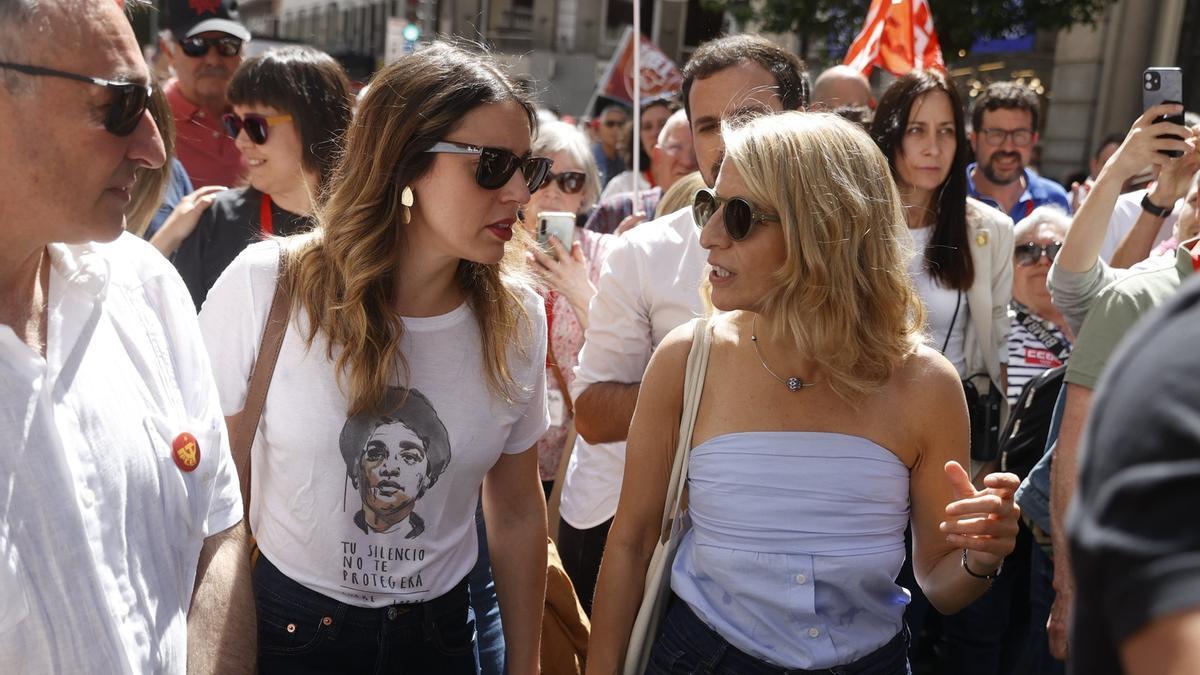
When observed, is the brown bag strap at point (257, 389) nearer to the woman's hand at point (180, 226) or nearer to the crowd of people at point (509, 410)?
the crowd of people at point (509, 410)

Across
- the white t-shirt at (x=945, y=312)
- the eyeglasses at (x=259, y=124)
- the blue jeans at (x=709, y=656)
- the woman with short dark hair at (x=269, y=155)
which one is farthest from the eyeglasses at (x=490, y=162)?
the white t-shirt at (x=945, y=312)

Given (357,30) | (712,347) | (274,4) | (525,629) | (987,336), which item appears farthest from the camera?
(274,4)

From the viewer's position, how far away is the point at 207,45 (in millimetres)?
5672

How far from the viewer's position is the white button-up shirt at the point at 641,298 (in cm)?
321

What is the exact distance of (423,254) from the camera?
8.32 feet

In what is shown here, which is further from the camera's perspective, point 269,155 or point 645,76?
point 645,76

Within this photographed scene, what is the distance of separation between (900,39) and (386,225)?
15.0ft

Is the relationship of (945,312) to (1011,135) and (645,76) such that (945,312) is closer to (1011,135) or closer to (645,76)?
(1011,135)

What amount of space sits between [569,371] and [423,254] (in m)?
1.62

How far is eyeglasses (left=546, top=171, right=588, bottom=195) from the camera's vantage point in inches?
216

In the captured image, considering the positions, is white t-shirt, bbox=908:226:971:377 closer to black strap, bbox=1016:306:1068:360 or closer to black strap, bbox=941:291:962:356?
black strap, bbox=941:291:962:356

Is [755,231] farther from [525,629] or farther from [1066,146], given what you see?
[1066,146]

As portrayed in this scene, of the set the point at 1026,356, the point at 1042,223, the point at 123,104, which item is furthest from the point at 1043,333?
the point at 123,104

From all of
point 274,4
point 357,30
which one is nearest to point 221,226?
point 357,30
